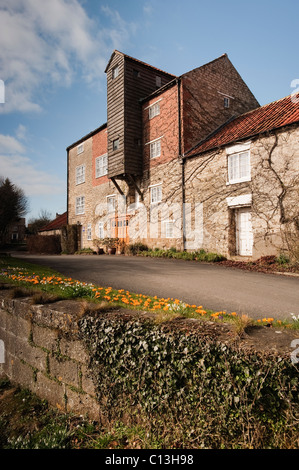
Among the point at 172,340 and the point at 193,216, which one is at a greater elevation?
the point at 193,216

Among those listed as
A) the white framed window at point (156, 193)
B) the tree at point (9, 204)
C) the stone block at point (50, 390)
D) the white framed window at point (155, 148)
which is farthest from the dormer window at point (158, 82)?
the tree at point (9, 204)

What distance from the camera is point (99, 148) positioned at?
2289 centimetres

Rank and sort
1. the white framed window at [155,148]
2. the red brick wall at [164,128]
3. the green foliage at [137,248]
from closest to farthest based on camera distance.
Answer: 1. the red brick wall at [164,128]
2. the green foliage at [137,248]
3. the white framed window at [155,148]

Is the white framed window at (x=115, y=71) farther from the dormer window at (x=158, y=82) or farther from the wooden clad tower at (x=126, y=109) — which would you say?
the dormer window at (x=158, y=82)

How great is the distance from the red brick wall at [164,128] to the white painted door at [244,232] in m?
5.65

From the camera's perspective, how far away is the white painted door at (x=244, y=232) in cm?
1244

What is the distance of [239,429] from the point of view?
75.9 inches

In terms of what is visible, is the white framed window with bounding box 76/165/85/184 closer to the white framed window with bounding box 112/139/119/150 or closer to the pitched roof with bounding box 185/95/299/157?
the white framed window with bounding box 112/139/119/150

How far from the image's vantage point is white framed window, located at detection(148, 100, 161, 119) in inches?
685

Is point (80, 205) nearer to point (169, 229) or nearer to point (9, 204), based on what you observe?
point (169, 229)

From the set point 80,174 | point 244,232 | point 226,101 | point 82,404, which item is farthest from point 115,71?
point 82,404

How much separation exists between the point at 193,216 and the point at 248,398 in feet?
43.0
